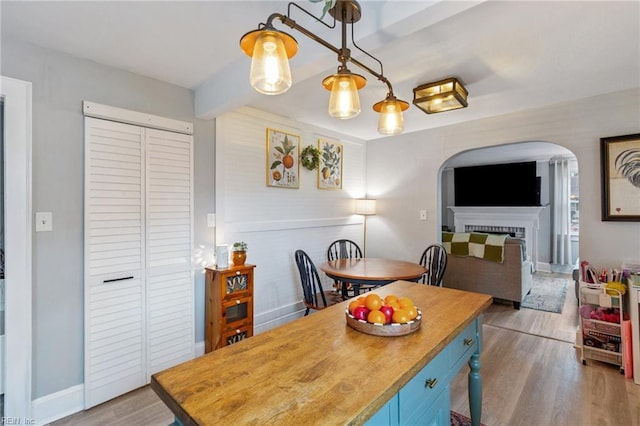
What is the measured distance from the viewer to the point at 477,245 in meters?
4.07

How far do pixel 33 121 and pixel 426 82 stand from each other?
275 centimetres

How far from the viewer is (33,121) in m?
1.91

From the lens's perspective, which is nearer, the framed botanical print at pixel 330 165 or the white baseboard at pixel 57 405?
the white baseboard at pixel 57 405

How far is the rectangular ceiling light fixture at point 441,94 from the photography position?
7.95 ft

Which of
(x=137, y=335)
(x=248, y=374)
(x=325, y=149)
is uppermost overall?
(x=325, y=149)

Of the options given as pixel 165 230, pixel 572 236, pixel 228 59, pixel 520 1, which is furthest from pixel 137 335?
pixel 572 236

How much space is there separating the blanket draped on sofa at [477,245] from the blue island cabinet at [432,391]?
261 centimetres

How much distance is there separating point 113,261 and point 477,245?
4.02 m

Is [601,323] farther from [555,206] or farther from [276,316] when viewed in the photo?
[555,206]

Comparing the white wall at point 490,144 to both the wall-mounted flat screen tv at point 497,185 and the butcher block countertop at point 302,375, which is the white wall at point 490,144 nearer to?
the butcher block countertop at point 302,375

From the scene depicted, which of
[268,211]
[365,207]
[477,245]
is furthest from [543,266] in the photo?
[268,211]

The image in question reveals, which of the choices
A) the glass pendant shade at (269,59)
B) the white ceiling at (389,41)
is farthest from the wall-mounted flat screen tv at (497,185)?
the glass pendant shade at (269,59)

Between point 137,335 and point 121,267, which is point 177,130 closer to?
point 121,267

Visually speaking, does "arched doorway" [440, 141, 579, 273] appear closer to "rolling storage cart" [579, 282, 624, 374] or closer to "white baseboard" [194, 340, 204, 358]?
"rolling storage cart" [579, 282, 624, 374]
